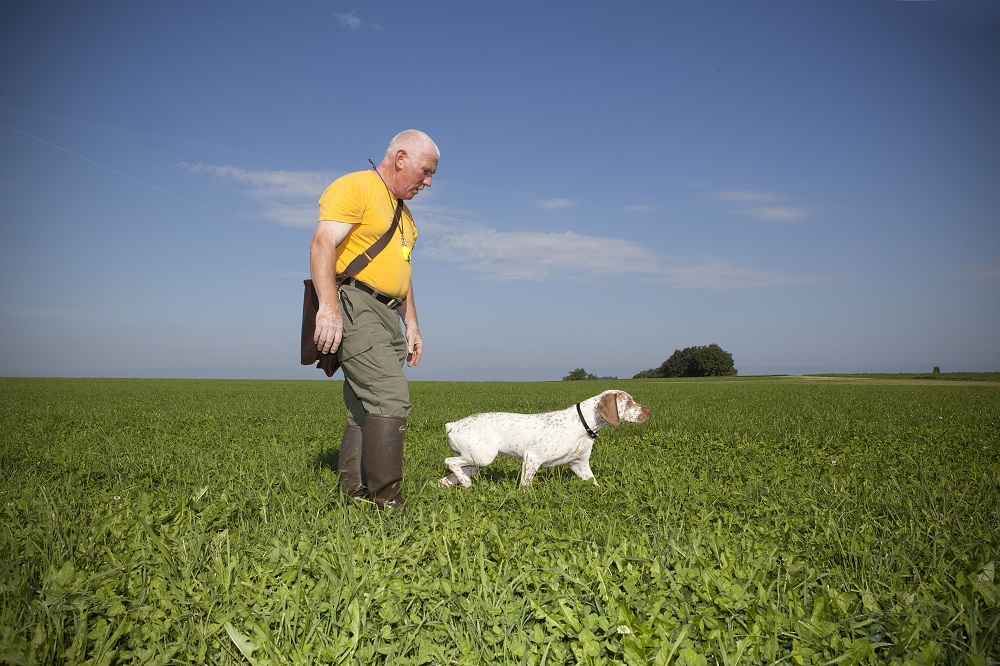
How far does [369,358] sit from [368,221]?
3.87 feet

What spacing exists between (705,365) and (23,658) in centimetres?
8001

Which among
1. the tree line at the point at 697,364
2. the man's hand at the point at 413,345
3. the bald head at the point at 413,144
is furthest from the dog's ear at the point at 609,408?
the tree line at the point at 697,364

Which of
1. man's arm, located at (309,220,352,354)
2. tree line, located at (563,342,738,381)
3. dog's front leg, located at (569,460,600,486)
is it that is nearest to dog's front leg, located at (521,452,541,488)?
dog's front leg, located at (569,460,600,486)

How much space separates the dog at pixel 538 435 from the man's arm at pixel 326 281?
78.6 inches

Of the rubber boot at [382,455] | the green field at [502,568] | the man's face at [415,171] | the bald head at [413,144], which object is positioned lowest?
the green field at [502,568]

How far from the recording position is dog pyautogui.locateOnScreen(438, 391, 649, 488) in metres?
6.22

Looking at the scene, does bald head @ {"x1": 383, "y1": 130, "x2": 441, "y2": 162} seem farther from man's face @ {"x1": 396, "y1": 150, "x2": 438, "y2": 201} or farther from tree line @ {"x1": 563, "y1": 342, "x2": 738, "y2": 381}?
tree line @ {"x1": 563, "y1": 342, "x2": 738, "y2": 381}

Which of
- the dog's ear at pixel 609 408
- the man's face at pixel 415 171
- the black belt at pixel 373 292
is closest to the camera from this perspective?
the black belt at pixel 373 292

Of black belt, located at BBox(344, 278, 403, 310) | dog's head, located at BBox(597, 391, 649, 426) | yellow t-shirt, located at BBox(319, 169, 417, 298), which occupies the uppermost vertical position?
yellow t-shirt, located at BBox(319, 169, 417, 298)

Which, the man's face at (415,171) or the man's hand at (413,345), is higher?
the man's face at (415,171)

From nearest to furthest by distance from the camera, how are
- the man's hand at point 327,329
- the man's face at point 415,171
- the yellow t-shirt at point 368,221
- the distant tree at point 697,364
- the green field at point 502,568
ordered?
the green field at point 502,568 < the man's hand at point 327,329 < the yellow t-shirt at point 368,221 < the man's face at point 415,171 < the distant tree at point 697,364

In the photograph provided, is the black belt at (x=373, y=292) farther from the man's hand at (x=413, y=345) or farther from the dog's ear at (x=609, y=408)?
the dog's ear at (x=609, y=408)

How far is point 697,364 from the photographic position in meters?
78.6

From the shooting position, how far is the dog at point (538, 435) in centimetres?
622
